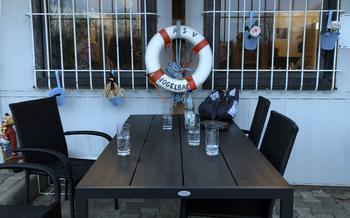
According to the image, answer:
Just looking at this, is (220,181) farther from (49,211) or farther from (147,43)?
(147,43)

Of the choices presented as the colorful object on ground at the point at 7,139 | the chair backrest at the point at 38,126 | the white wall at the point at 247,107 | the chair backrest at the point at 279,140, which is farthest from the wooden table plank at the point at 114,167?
the colorful object on ground at the point at 7,139

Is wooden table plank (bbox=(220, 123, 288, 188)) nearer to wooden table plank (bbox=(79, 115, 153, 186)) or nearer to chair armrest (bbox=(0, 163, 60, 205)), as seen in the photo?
wooden table plank (bbox=(79, 115, 153, 186))

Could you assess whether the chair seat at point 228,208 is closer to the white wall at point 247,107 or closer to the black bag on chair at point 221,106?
the black bag on chair at point 221,106

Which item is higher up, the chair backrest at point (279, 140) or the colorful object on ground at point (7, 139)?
the chair backrest at point (279, 140)

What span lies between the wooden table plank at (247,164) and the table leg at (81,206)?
0.57 metres

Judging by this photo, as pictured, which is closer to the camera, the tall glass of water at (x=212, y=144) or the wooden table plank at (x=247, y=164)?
the wooden table plank at (x=247, y=164)

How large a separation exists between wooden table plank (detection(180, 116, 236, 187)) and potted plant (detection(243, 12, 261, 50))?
1.17 metres

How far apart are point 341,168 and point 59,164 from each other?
7.11 feet

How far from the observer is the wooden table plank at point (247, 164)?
134cm

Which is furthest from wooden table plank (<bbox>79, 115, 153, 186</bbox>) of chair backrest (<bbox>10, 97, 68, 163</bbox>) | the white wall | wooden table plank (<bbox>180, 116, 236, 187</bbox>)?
the white wall

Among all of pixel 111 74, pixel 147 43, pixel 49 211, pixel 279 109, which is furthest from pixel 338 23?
pixel 49 211

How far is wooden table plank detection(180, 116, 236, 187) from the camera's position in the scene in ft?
4.36

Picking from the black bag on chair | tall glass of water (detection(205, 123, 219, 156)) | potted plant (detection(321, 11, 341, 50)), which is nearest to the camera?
tall glass of water (detection(205, 123, 219, 156))

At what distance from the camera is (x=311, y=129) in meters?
2.85
